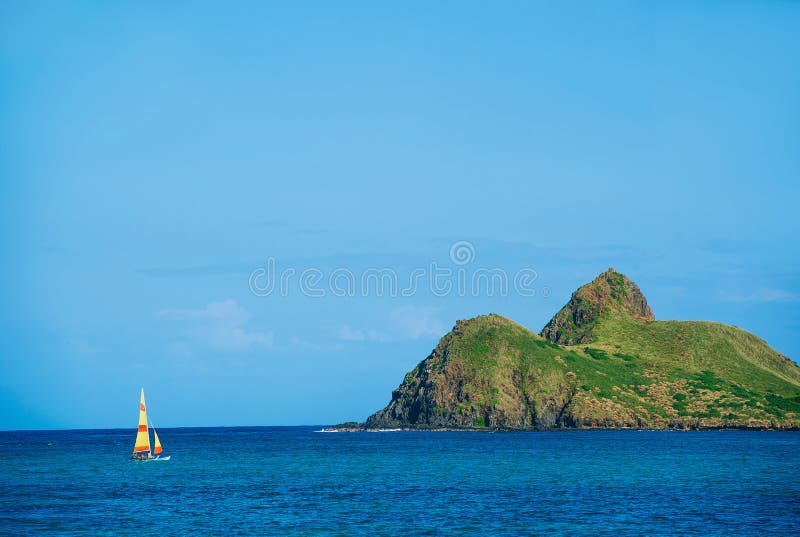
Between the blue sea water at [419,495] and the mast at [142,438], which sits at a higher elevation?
the mast at [142,438]

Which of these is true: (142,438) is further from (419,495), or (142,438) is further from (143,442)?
(419,495)

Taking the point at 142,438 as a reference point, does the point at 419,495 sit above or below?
below

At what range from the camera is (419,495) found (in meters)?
85.2

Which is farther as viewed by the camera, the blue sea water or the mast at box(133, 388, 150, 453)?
the mast at box(133, 388, 150, 453)

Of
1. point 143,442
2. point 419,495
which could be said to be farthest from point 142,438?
point 419,495

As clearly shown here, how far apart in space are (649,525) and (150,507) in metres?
44.2

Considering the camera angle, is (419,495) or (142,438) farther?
(142,438)

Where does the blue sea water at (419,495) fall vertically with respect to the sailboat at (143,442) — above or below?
below

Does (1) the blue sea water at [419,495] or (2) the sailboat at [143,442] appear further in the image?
(2) the sailboat at [143,442]

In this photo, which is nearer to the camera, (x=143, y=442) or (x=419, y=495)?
(x=419, y=495)

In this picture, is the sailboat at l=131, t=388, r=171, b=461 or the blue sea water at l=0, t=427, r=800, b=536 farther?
the sailboat at l=131, t=388, r=171, b=461

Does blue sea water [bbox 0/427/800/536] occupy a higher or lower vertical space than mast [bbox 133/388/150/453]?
lower

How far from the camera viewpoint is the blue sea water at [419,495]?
216ft

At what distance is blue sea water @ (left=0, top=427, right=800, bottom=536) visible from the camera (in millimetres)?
65938
